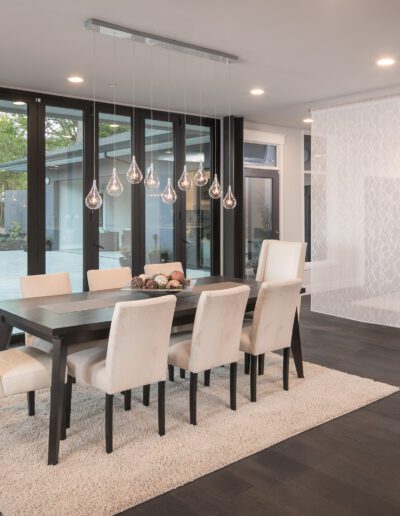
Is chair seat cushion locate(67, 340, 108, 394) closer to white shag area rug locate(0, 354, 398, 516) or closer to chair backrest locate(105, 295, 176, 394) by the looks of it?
Answer: chair backrest locate(105, 295, 176, 394)

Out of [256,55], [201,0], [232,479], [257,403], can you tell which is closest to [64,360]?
[232,479]

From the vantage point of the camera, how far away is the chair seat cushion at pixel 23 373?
10.1 feet

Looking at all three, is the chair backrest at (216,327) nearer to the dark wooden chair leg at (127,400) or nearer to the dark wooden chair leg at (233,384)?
the dark wooden chair leg at (233,384)

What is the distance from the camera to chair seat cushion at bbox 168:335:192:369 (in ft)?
11.8

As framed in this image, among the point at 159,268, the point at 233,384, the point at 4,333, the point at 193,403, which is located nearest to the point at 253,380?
the point at 233,384

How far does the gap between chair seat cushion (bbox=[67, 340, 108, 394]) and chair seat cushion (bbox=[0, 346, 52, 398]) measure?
16 cm

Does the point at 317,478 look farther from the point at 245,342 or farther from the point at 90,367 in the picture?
the point at 90,367

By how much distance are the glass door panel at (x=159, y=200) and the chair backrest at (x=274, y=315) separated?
323cm

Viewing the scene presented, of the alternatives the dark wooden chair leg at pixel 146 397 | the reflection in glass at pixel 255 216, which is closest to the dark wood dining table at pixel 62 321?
the dark wooden chair leg at pixel 146 397

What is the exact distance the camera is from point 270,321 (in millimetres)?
3920

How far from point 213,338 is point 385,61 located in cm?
313

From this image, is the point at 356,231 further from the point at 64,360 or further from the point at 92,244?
the point at 64,360

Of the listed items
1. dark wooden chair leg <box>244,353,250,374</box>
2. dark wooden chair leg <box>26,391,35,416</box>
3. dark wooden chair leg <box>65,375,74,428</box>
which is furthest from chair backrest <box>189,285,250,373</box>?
dark wooden chair leg <box>26,391,35,416</box>

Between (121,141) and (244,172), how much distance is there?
2106 millimetres
